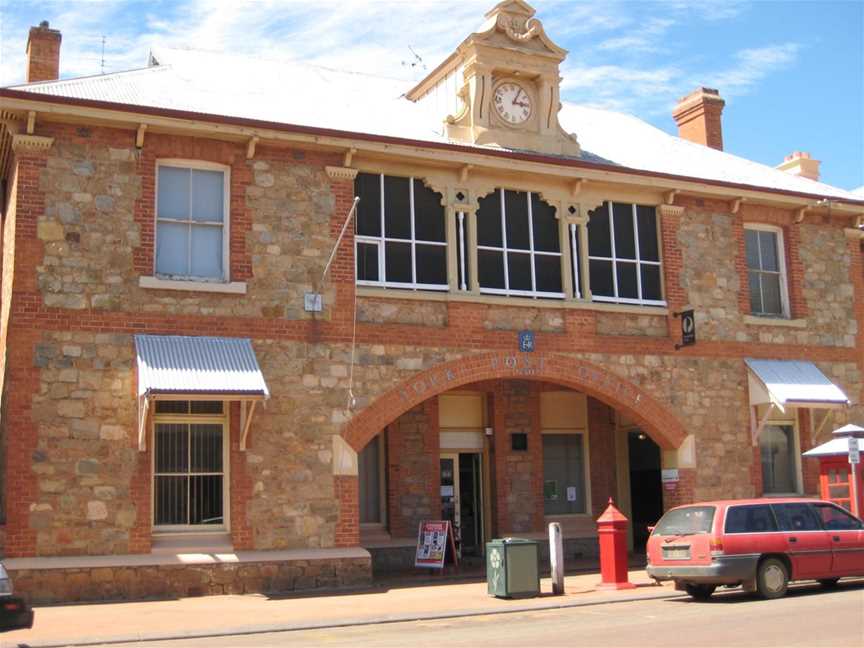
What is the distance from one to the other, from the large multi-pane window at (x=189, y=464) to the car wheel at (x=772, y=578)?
8.33m

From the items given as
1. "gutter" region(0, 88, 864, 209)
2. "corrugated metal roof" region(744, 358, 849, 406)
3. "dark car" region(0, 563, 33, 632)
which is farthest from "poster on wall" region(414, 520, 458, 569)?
"dark car" region(0, 563, 33, 632)

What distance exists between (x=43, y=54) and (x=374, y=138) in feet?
25.0

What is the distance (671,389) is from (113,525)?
1097 centimetres

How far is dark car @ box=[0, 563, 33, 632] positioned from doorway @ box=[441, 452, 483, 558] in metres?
12.6

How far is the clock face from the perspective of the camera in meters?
21.0

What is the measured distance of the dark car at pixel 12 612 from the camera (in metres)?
10.4

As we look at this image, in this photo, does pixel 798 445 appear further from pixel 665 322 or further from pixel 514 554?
pixel 514 554

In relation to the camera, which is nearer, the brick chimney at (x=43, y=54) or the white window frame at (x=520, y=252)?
the white window frame at (x=520, y=252)

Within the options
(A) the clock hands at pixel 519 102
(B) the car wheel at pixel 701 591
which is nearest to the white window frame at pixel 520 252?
(A) the clock hands at pixel 519 102

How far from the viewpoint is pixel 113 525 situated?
16.4 meters

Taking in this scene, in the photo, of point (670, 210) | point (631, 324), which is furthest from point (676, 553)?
point (670, 210)

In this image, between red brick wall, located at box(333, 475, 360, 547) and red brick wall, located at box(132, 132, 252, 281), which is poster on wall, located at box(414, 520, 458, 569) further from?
red brick wall, located at box(132, 132, 252, 281)

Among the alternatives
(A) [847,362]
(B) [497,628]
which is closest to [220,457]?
(B) [497,628]

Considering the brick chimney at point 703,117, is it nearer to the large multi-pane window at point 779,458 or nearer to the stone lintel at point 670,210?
the stone lintel at point 670,210
